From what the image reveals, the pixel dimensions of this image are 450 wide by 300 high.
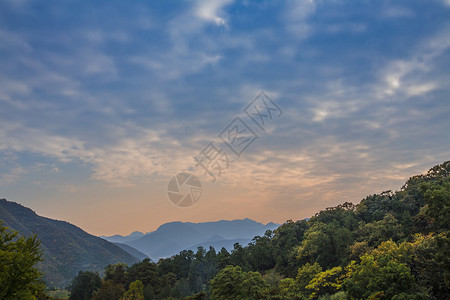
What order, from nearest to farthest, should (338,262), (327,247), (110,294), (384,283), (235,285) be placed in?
(384,283) → (235,285) → (338,262) → (110,294) → (327,247)

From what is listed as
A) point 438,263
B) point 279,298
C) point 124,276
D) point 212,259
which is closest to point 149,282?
point 124,276

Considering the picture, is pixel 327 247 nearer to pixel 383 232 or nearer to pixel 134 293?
pixel 383 232

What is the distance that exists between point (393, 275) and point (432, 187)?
8857 mm

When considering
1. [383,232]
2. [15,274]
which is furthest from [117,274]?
[383,232]

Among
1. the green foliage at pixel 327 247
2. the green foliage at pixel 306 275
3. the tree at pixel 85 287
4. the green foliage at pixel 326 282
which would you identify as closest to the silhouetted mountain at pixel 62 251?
the tree at pixel 85 287

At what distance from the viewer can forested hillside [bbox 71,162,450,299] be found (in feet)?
68.2

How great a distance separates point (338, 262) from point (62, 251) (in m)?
163

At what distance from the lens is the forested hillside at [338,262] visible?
68.2 feet

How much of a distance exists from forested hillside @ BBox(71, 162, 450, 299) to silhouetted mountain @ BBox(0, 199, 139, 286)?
88.3 meters

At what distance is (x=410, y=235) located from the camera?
120 feet

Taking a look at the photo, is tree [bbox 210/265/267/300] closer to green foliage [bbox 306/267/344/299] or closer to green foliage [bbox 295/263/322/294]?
green foliage [bbox 306/267/344/299]

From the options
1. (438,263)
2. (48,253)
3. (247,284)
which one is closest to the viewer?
(438,263)

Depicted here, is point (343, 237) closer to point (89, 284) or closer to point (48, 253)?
point (89, 284)

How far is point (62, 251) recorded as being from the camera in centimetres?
16000
